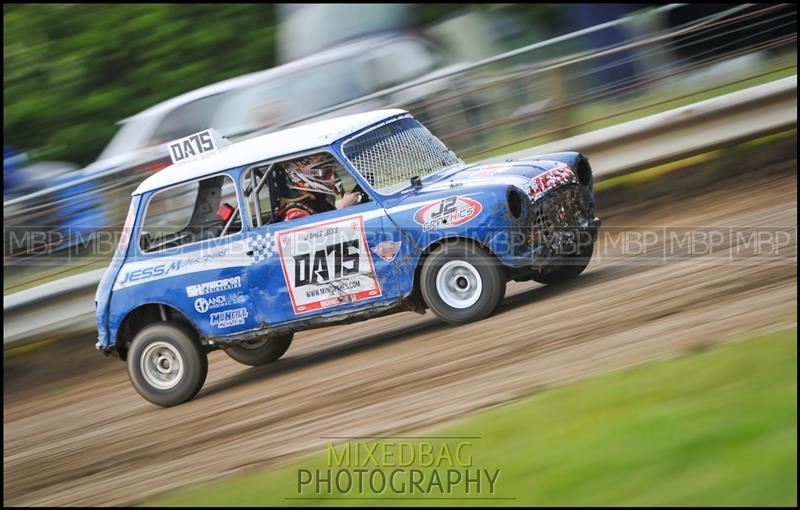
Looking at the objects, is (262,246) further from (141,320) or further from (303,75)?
(303,75)

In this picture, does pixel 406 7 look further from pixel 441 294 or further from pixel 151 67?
pixel 441 294

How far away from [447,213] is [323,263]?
1.03 meters

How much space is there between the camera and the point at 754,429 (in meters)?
4.41

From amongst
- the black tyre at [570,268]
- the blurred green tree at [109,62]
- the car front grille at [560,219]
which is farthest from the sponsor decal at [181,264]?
the blurred green tree at [109,62]

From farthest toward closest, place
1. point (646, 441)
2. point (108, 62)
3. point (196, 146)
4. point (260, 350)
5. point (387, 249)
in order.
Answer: point (108, 62)
point (260, 350)
point (196, 146)
point (387, 249)
point (646, 441)

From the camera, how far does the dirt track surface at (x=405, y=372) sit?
623 centimetres

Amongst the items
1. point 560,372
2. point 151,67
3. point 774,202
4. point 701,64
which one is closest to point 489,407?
point 560,372

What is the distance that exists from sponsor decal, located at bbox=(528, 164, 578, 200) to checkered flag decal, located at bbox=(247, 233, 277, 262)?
2.00 m

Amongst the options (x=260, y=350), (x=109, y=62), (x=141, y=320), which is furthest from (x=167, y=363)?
(x=109, y=62)

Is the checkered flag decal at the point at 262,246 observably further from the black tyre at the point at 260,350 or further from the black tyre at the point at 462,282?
the black tyre at the point at 260,350

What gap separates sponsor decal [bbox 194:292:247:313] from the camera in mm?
8078

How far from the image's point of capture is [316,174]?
8.04 m

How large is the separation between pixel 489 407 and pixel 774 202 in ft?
16.7

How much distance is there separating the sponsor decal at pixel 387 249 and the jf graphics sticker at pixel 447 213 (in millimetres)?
250
